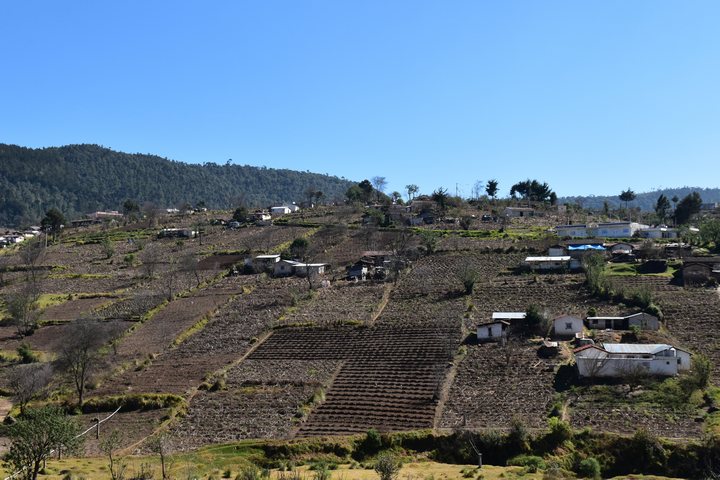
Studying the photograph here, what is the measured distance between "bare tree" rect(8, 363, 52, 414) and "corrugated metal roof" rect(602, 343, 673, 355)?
94.6ft

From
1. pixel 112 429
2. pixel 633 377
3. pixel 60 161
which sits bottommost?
pixel 112 429

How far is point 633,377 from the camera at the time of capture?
29859mm

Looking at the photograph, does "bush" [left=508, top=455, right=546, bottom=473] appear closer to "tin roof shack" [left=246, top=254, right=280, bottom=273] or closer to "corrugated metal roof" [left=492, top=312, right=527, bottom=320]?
"corrugated metal roof" [left=492, top=312, right=527, bottom=320]

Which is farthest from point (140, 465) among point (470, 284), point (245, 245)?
point (245, 245)

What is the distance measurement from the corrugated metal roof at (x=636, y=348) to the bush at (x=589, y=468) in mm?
10301

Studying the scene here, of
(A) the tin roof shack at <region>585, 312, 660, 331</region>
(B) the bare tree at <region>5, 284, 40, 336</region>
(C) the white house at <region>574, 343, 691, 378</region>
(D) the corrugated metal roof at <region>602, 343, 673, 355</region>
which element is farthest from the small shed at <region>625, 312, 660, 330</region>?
(B) the bare tree at <region>5, 284, 40, 336</region>

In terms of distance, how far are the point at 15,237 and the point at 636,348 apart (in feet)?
307

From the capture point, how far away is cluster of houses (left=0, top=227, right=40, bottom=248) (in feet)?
313

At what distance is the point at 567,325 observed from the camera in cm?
3744

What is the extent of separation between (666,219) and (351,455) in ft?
227

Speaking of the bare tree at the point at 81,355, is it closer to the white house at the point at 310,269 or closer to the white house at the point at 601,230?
the white house at the point at 310,269

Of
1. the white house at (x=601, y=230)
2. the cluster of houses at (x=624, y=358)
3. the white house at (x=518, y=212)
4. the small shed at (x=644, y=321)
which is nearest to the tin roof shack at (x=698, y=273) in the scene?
the small shed at (x=644, y=321)

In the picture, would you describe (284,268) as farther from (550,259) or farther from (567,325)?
(567,325)

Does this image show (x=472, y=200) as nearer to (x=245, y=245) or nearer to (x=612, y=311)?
(x=245, y=245)
